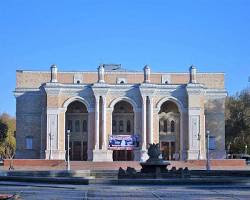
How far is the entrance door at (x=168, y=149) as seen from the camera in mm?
83438

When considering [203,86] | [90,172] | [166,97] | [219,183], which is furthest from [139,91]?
[219,183]

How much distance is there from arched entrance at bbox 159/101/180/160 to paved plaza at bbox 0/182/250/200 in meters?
55.2

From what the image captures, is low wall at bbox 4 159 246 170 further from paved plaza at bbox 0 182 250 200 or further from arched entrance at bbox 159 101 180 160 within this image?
paved plaza at bbox 0 182 250 200

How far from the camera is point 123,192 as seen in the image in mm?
24031

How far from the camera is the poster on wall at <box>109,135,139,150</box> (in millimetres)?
80562

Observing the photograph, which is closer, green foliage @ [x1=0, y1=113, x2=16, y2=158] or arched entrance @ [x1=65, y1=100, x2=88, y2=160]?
arched entrance @ [x1=65, y1=100, x2=88, y2=160]

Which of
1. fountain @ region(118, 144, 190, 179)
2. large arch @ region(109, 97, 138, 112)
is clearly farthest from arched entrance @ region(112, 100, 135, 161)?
fountain @ region(118, 144, 190, 179)

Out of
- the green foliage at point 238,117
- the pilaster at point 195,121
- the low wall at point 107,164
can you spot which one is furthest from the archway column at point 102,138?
the green foliage at point 238,117

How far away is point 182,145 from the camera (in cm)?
8100

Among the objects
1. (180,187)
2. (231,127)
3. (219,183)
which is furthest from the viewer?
(231,127)

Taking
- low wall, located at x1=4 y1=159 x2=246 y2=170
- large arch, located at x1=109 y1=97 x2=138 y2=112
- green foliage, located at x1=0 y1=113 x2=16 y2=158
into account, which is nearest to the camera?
low wall, located at x1=4 y1=159 x2=246 y2=170

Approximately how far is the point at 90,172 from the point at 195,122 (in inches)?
1751

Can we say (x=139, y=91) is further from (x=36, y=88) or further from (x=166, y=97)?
(x=36, y=88)

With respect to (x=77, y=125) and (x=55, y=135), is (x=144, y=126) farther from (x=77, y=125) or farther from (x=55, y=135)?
(x=55, y=135)
